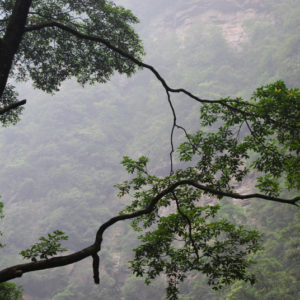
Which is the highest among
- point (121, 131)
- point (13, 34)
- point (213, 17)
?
point (213, 17)

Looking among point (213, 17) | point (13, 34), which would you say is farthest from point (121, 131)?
point (13, 34)

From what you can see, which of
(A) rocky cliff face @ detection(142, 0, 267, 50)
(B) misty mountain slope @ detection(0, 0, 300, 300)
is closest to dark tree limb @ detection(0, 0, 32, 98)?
(B) misty mountain slope @ detection(0, 0, 300, 300)

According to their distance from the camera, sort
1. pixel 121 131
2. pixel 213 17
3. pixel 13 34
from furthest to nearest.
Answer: pixel 213 17, pixel 121 131, pixel 13 34

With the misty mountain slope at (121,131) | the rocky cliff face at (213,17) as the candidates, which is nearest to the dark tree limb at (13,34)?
the misty mountain slope at (121,131)

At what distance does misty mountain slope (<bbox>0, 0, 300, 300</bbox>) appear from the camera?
2762cm

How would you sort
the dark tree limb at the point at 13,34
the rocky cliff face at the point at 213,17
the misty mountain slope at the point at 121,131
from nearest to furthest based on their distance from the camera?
the dark tree limb at the point at 13,34
the misty mountain slope at the point at 121,131
the rocky cliff face at the point at 213,17

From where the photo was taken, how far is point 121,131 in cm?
4678

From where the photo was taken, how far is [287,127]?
418 cm

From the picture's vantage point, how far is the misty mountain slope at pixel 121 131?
2762 centimetres

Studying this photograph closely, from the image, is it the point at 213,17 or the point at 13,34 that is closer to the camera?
the point at 13,34

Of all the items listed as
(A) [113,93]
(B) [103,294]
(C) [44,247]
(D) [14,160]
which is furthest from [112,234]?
(C) [44,247]

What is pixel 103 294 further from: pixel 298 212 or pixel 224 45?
pixel 224 45

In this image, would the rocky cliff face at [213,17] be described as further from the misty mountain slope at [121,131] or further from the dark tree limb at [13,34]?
the dark tree limb at [13,34]

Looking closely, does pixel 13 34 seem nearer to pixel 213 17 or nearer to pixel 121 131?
pixel 121 131
